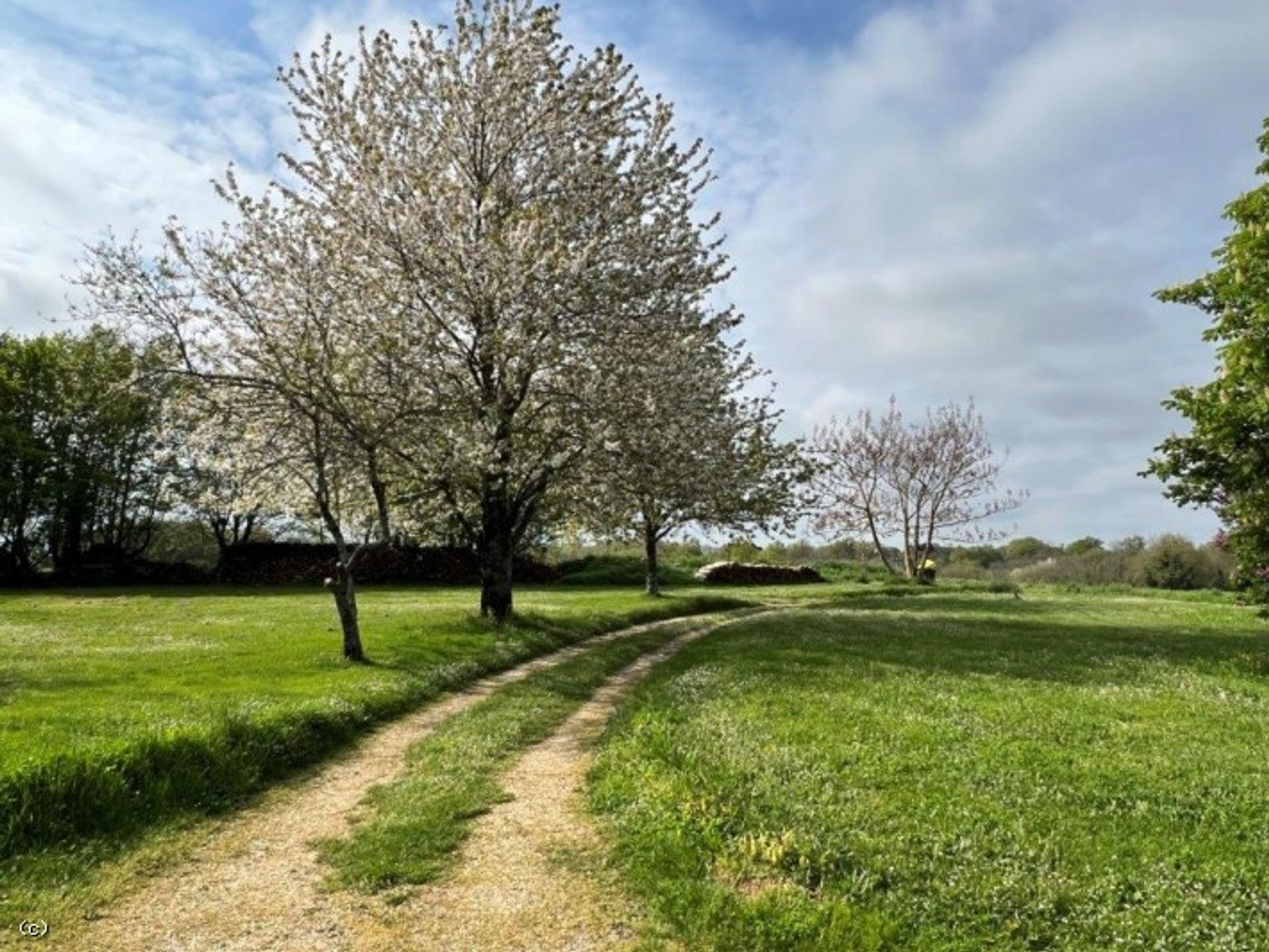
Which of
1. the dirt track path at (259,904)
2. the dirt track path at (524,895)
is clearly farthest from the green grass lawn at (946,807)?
the dirt track path at (259,904)

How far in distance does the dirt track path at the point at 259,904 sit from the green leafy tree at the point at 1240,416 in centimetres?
2052

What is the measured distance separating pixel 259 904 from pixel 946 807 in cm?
709

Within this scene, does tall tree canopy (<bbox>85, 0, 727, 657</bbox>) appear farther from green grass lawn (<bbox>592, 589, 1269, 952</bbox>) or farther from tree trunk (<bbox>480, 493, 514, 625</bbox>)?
green grass lawn (<bbox>592, 589, 1269, 952</bbox>)

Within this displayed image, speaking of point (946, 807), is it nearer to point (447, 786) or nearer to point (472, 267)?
point (447, 786)

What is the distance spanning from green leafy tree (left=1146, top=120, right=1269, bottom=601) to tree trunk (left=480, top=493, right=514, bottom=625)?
19.1 metres

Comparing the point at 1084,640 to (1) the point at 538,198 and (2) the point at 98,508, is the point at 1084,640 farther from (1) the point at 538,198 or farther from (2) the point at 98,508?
(2) the point at 98,508

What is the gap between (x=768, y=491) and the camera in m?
45.1

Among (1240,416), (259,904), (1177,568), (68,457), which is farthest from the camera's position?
(1177,568)

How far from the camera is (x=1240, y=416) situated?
1981cm

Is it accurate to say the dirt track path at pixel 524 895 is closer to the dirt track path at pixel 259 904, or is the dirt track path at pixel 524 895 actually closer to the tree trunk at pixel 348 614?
the dirt track path at pixel 259 904

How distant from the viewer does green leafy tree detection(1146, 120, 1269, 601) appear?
785 inches

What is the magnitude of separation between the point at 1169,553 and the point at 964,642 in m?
62.4

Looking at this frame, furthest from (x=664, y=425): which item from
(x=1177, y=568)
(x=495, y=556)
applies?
(x=1177, y=568)

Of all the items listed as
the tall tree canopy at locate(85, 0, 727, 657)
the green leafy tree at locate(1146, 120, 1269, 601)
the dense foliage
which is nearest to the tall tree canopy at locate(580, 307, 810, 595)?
the tall tree canopy at locate(85, 0, 727, 657)
